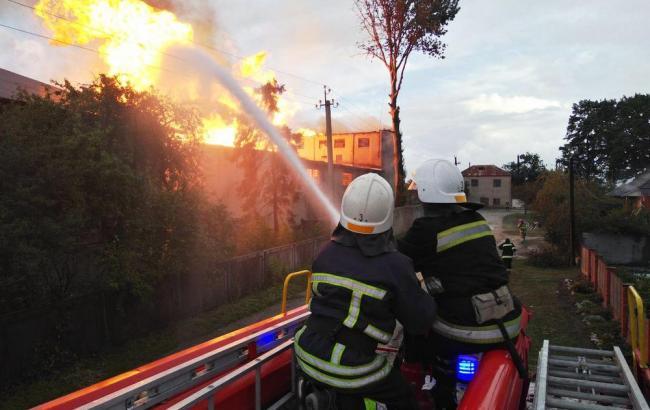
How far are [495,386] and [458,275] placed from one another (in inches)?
26.8

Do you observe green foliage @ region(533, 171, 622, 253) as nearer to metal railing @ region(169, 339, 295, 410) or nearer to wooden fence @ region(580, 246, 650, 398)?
wooden fence @ region(580, 246, 650, 398)

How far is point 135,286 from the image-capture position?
8.70 metres

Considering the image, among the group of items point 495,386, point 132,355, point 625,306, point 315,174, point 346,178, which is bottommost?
point 132,355

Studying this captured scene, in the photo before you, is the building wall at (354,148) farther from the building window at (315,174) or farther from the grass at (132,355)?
the grass at (132,355)

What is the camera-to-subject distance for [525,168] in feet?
270

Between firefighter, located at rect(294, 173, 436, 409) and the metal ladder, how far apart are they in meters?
0.96

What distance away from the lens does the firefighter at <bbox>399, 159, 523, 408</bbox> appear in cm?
276

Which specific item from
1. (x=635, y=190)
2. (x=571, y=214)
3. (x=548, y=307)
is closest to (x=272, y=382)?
(x=548, y=307)

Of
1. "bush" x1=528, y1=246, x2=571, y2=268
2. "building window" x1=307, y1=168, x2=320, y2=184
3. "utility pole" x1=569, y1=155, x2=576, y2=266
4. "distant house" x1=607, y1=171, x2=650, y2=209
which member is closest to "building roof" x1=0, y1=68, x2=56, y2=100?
"building window" x1=307, y1=168, x2=320, y2=184

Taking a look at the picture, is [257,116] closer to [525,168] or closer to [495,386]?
[495,386]

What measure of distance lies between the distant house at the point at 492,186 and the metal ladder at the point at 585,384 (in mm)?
66557

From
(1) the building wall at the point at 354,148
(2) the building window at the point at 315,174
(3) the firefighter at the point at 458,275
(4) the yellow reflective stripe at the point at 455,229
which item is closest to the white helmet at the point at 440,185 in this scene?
(3) the firefighter at the point at 458,275

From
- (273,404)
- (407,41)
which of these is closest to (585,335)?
(273,404)

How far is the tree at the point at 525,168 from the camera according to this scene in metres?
75.7
